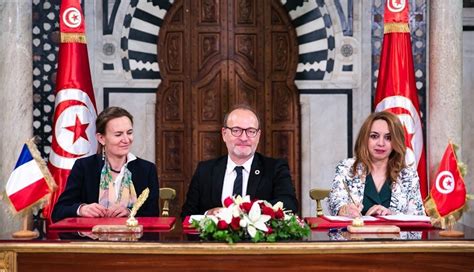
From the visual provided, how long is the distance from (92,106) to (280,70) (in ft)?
6.68

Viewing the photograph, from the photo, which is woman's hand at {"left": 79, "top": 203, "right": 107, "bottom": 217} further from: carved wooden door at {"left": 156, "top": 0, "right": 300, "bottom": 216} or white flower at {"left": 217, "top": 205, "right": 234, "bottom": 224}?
carved wooden door at {"left": 156, "top": 0, "right": 300, "bottom": 216}

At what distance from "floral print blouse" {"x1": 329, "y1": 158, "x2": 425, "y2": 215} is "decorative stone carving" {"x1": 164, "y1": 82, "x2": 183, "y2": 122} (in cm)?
329

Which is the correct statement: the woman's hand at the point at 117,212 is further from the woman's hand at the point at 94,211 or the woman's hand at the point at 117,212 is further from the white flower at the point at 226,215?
the white flower at the point at 226,215

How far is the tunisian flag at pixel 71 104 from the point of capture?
6531 millimetres

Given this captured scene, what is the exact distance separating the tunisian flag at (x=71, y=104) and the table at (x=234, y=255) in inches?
116

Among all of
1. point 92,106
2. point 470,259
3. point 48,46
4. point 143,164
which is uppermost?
point 48,46

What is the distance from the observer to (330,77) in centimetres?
768

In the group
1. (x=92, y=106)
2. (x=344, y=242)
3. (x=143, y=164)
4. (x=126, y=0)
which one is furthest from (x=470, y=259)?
(x=126, y=0)

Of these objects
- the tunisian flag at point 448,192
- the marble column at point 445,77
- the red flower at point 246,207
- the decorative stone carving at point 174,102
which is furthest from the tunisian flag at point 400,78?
the red flower at point 246,207

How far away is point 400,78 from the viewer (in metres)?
6.66

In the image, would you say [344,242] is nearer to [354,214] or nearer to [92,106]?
[354,214]

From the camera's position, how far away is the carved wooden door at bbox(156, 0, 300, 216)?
309 inches

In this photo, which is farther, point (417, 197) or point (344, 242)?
point (417, 197)

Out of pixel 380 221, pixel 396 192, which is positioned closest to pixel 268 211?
pixel 380 221
